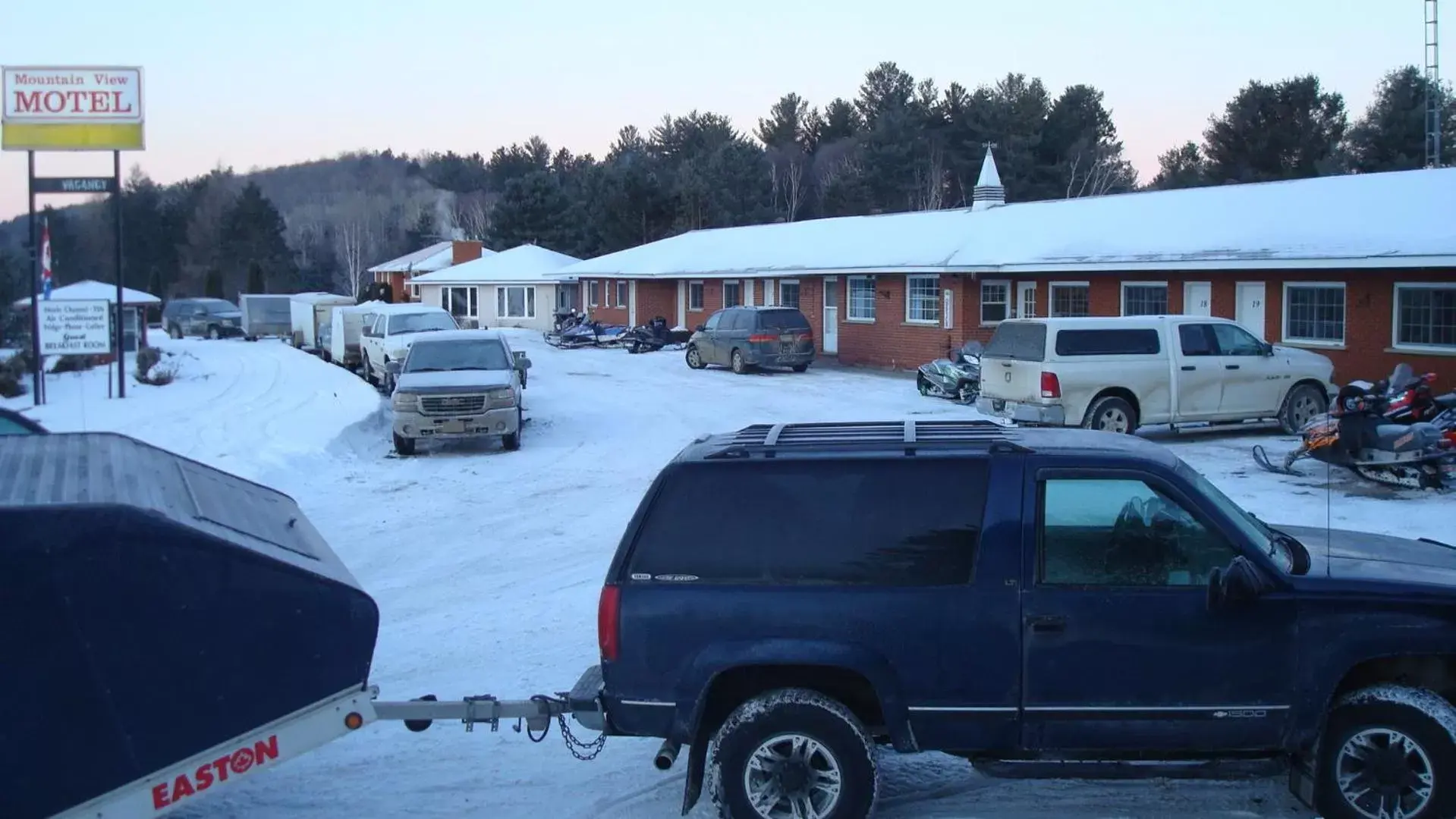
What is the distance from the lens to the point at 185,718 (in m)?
5.23

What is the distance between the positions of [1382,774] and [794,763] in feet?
8.25

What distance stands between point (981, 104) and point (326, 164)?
109 metres

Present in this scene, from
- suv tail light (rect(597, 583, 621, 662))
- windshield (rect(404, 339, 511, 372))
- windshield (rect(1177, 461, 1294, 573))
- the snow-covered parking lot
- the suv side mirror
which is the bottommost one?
the snow-covered parking lot

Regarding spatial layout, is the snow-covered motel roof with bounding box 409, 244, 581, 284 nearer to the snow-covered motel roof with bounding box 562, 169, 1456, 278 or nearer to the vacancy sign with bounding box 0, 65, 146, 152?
the snow-covered motel roof with bounding box 562, 169, 1456, 278

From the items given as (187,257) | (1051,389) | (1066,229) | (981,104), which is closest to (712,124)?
(981,104)

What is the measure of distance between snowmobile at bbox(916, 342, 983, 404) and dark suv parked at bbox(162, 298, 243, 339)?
48.0 metres

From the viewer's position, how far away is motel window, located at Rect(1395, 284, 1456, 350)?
864 inches

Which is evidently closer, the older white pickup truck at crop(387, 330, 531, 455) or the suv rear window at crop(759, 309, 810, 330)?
the older white pickup truck at crop(387, 330, 531, 455)

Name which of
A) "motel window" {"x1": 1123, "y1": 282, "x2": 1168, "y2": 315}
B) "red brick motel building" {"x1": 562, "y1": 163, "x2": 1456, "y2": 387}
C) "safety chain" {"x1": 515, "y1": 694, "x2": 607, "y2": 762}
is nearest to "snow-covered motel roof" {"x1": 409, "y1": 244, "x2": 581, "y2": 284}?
"red brick motel building" {"x1": 562, "y1": 163, "x2": 1456, "y2": 387}

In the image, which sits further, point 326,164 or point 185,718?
point 326,164

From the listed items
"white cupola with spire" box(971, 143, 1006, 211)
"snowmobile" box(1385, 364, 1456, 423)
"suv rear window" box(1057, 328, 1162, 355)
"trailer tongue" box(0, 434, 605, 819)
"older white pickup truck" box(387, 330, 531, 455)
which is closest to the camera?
"trailer tongue" box(0, 434, 605, 819)

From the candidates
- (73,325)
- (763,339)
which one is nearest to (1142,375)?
(763,339)

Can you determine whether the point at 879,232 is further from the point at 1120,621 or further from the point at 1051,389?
the point at 1120,621

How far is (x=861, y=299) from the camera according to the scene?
120 ft
